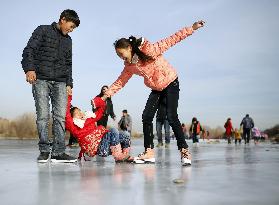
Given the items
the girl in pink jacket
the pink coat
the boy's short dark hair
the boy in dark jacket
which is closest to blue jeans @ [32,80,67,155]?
the boy in dark jacket

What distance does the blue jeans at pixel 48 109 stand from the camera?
560 cm

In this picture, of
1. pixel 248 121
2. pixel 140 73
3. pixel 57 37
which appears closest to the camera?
pixel 140 73

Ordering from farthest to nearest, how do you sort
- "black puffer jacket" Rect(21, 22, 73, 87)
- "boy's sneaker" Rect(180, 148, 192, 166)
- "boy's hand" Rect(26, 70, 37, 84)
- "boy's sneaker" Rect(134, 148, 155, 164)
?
"black puffer jacket" Rect(21, 22, 73, 87)
"boy's sneaker" Rect(134, 148, 155, 164)
"boy's hand" Rect(26, 70, 37, 84)
"boy's sneaker" Rect(180, 148, 192, 166)

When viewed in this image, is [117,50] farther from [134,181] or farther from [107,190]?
[107,190]

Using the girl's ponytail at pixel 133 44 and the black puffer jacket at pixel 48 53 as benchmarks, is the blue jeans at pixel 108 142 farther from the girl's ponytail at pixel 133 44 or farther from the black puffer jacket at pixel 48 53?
the girl's ponytail at pixel 133 44

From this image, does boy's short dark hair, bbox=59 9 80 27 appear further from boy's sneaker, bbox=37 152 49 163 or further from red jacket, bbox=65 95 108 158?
boy's sneaker, bbox=37 152 49 163

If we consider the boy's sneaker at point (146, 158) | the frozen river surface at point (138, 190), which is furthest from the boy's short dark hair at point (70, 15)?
the frozen river surface at point (138, 190)

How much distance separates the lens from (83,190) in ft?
9.23

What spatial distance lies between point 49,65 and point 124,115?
1083cm

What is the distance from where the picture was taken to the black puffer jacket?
555cm

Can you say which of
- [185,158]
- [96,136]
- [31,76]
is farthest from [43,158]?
[185,158]

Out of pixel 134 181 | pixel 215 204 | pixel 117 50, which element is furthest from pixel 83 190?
pixel 117 50

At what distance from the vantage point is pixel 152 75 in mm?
5285

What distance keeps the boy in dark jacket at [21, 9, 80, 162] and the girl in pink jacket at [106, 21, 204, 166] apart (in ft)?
2.59
